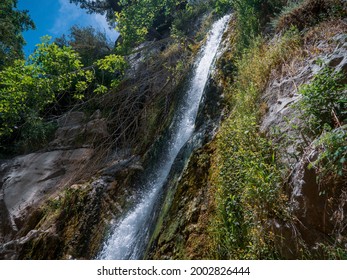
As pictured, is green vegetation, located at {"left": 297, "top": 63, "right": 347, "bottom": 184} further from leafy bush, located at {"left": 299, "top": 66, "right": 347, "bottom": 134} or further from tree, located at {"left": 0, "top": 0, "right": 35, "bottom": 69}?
tree, located at {"left": 0, "top": 0, "right": 35, "bottom": 69}

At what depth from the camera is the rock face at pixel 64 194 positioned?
656cm

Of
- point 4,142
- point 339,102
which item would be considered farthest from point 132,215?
point 4,142

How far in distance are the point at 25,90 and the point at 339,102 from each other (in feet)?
23.4

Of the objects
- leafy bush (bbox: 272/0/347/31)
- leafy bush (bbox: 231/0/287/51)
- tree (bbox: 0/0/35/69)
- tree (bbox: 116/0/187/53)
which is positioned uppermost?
tree (bbox: 0/0/35/69)

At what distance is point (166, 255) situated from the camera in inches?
143

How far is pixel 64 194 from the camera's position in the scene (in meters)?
7.78

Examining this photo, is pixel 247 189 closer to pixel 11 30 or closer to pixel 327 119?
pixel 327 119

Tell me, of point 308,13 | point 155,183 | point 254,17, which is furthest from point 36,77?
point 308,13

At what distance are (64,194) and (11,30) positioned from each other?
7171 millimetres

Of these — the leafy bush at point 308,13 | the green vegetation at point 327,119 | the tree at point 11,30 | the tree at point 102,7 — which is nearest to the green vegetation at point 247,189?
the green vegetation at point 327,119

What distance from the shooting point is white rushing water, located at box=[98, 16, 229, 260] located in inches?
211

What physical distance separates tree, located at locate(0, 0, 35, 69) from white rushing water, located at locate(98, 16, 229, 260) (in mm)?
6766

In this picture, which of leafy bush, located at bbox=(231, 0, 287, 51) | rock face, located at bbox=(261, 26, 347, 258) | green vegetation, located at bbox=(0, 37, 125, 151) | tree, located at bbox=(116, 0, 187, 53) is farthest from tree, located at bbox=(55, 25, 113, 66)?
rock face, located at bbox=(261, 26, 347, 258)

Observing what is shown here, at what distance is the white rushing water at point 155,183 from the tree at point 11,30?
22.2ft
